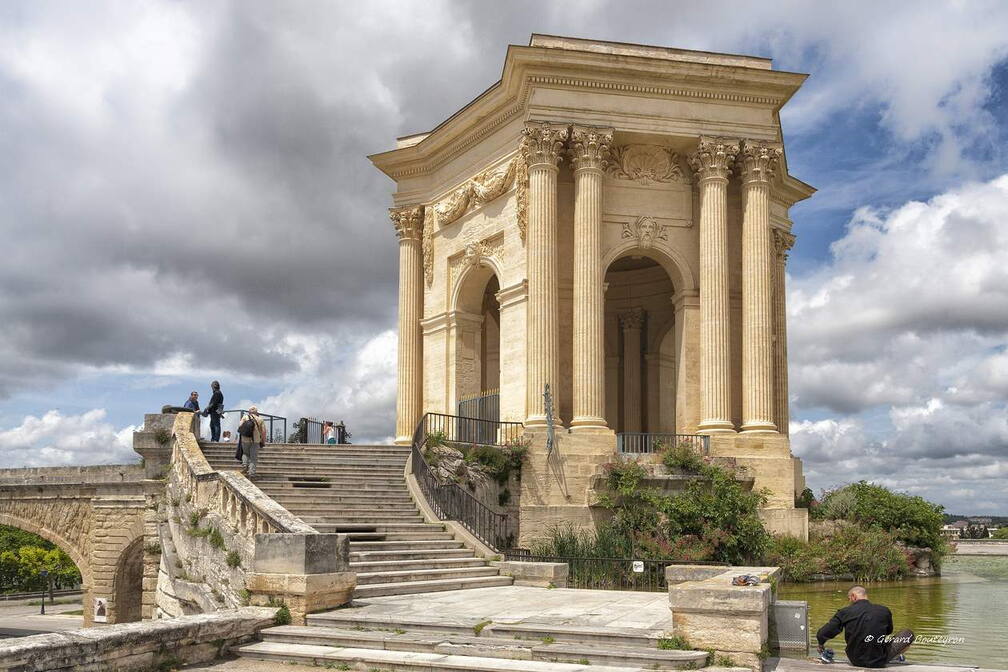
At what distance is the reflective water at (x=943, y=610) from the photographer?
11734 millimetres

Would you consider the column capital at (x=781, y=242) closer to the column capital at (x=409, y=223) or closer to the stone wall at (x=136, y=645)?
the column capital at (x=409, y=223)

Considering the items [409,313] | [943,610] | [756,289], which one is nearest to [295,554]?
[943,610]

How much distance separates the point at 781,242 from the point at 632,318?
5.71 m

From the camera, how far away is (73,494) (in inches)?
1144

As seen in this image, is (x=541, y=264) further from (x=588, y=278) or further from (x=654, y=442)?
(x=654, y=442)

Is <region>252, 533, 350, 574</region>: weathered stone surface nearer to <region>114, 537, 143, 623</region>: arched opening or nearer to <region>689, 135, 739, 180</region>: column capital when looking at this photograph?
<region>689, 135, 739, 180</region>: column capital

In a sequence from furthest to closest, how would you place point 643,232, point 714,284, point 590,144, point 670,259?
1. point 670,259
2. point 643,232
3. point 714,284
4. point 590,144

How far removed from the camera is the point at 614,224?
81.0 ft

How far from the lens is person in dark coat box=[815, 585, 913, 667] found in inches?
369

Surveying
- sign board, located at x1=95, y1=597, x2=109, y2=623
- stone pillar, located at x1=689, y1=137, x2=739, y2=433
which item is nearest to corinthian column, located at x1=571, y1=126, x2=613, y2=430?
stone pillar, located at x1=689, y1=137, x2=739, y2=433

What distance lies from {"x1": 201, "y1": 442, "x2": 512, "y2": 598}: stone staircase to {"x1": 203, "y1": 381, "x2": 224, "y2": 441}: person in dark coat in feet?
6.13

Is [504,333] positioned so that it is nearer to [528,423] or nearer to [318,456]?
[528,423]

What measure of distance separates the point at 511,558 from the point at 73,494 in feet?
59.1

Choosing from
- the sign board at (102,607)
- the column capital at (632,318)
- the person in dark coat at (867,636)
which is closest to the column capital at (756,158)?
the column capital at (632,318)
